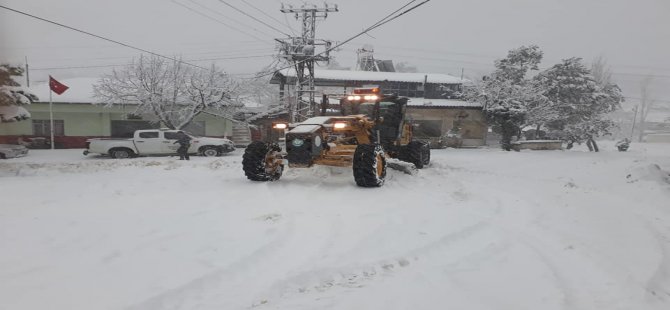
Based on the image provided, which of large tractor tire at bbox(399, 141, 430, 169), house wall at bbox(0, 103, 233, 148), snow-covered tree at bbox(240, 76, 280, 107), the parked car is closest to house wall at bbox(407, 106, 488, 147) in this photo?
large tractor tire at bbox(399, 141, 430, 169)

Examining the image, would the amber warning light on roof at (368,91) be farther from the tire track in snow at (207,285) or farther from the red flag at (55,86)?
the red flag at (55,86)

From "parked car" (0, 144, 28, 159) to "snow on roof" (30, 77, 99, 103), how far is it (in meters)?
5.37

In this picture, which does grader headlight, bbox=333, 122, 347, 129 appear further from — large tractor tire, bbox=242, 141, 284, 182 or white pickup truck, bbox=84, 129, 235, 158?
white pickup truck, bbox=84, 129, 235, 158

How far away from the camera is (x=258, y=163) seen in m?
8.41

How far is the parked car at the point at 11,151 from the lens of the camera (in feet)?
55.0

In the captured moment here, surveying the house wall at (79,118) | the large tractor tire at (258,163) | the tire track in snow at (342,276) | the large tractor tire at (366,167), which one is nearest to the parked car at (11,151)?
the house wall at (79,118)

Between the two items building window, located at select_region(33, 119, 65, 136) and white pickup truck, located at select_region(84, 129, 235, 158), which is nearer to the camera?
white pickup truck, located at select_region(84, 129, 235, 158)

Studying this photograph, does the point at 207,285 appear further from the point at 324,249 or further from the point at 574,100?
the point at 574,100

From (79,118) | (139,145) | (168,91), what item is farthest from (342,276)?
(79,118)

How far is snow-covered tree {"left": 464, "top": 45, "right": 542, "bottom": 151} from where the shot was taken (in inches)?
963

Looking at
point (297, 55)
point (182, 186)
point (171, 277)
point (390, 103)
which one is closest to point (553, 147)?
point (297, 55)

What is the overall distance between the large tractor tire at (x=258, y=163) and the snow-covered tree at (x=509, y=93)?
61.8 feet

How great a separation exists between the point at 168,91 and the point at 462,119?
60.1 feet

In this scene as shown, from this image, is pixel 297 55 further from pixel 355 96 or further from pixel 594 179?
pixel 594 179
